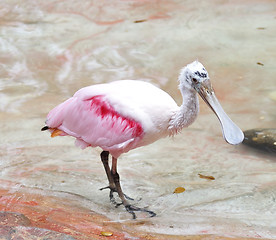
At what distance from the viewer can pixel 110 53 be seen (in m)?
8.30

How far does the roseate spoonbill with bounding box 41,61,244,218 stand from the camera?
4312 millimetres

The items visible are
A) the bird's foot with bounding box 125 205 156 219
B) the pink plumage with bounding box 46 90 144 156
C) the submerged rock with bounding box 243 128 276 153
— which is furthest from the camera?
the submerged rock with bounding box 243 128 276 153

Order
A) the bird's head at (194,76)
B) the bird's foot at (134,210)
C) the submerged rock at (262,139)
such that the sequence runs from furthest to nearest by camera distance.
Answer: the submerged rock at (262,139)
the bird's foot at (134,210)
the bird's head at (194,76)

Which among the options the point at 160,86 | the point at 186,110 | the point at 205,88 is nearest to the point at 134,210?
the point at 186,110

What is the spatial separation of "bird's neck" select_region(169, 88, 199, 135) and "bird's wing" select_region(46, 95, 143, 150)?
11.3 inches

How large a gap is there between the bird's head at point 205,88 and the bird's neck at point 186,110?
0.04 metres

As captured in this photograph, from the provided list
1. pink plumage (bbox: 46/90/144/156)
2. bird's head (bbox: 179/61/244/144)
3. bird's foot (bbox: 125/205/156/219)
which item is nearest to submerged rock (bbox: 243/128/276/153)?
bird's head (bbox: 179/61/244/144)

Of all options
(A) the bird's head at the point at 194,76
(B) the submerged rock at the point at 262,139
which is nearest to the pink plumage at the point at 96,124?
(A) the bird's head at the point at 194,76

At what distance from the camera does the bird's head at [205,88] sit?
4.25 metres

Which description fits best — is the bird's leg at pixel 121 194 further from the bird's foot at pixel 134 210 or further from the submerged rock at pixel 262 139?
the submerged rock at pixel 262 139

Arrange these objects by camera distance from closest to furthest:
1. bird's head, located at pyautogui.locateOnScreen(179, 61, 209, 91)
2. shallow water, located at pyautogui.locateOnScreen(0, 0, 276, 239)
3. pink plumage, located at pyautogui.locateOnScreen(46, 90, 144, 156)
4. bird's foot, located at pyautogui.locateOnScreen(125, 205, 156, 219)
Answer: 1. bird's head, located at pyautogui.locateOnScreen(179, 61, 209, 91)
2. pink plumage, located at pyautogui.locateOnScreen(46, 90, 144, 156)
3. bird's foot, located at pyautogui.locateOnScreen(125, 205, 156, 219)
4. shallow water, located at pyautogui.locateOnScreen(0, 0, 276, 239)

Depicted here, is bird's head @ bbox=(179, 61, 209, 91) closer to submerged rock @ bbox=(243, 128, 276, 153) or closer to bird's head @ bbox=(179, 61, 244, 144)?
bird's head @ bbox=(179, 61, 244, 144)

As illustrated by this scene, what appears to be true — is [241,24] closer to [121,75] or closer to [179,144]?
[121,75]

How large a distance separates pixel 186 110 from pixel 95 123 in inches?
30.5
